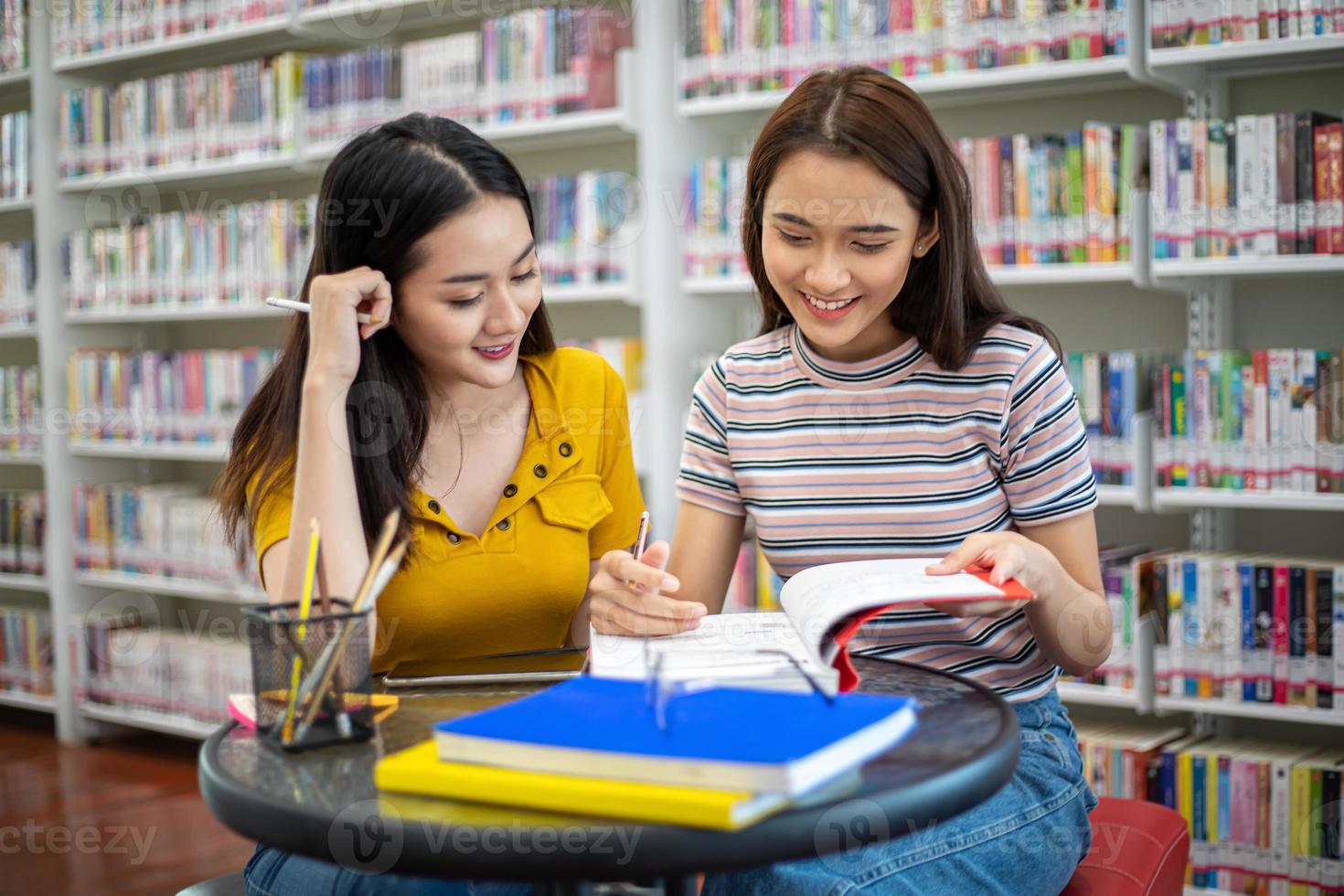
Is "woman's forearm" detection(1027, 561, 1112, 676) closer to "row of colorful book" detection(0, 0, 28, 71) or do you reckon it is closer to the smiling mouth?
the smiling mouth

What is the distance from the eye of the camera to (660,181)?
2818 millimetres

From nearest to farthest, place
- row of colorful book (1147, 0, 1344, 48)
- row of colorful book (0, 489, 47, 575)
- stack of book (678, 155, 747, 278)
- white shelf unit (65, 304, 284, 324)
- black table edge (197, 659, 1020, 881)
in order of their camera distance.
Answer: black table edge (197, 659, 1020, 881) < row of colorful book (1147, 0, 1344, 48) < stack of book (678, 155, 747, 278) < white shelf unit (65, 304, 284, 324) < row of colorful book (0, 489, 47, 575)

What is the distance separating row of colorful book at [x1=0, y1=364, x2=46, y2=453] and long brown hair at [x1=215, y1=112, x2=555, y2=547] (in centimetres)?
281

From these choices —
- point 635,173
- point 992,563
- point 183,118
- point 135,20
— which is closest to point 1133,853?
point 992,563

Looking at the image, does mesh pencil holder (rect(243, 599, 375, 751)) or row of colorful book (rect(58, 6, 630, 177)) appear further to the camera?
row of colorful book (rect(58, 6, 630, 177))

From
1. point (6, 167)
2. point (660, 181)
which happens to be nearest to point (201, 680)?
point (6, 167)

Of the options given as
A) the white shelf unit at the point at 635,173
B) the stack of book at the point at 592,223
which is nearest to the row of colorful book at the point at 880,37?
the white shelf unit at the point at 635,173

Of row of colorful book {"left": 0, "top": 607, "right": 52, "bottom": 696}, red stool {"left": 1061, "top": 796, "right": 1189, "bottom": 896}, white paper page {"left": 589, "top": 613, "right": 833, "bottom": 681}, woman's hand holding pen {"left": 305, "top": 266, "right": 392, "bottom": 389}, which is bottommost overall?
row of colorful book {"left": 0, "top": 607, "right": 52, "bottom": 696}

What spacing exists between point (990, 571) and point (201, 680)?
304cm

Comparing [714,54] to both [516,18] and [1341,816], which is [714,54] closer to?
[516,18]

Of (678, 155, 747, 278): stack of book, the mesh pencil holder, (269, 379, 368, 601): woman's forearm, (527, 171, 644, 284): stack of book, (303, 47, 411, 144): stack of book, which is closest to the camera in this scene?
the mesh pencil holder

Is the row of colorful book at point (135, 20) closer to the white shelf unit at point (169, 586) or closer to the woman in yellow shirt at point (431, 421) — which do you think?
the white shelf unit at point (169, 586)

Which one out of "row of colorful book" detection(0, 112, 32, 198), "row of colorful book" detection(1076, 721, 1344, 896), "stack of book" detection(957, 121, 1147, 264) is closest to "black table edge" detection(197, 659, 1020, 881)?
"row of colorful book" detection(1076, 721, 1344, 896)

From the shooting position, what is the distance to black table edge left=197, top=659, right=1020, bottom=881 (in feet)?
2.44
